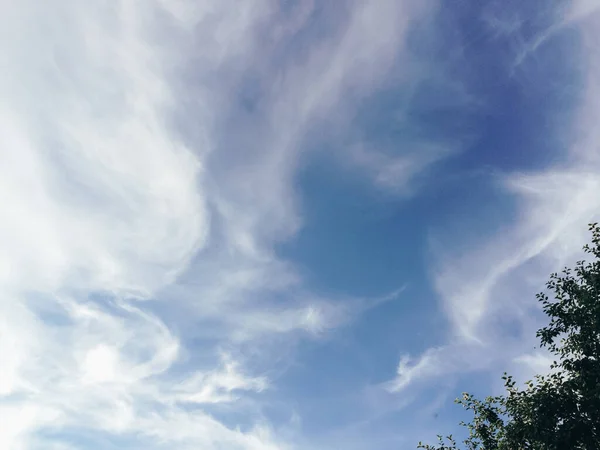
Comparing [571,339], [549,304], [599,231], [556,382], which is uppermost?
[599,231]

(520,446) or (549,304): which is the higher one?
(549,304)

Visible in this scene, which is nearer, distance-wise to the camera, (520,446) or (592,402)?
(592,402)

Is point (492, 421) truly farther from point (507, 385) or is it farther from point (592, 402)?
point (592, 402)

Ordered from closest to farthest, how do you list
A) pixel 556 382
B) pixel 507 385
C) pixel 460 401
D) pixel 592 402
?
1. pixel 592 402
2. pixel 556 382
3. pixel 507 385
4. pixel 460 401

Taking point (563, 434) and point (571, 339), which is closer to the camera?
point (563, 434)

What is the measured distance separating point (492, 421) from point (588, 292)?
12.0 meters

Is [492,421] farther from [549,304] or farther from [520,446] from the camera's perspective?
[549,304]

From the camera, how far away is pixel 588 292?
23844mm

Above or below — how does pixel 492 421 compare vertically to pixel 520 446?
above

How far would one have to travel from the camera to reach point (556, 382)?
2473 centimetres

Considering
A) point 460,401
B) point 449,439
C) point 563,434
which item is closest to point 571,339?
point 563,434

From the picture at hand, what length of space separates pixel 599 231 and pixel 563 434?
12.3 m

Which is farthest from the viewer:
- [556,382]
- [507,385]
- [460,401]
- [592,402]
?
[460,401]

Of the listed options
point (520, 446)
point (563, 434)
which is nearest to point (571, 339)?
point (563, 434)
